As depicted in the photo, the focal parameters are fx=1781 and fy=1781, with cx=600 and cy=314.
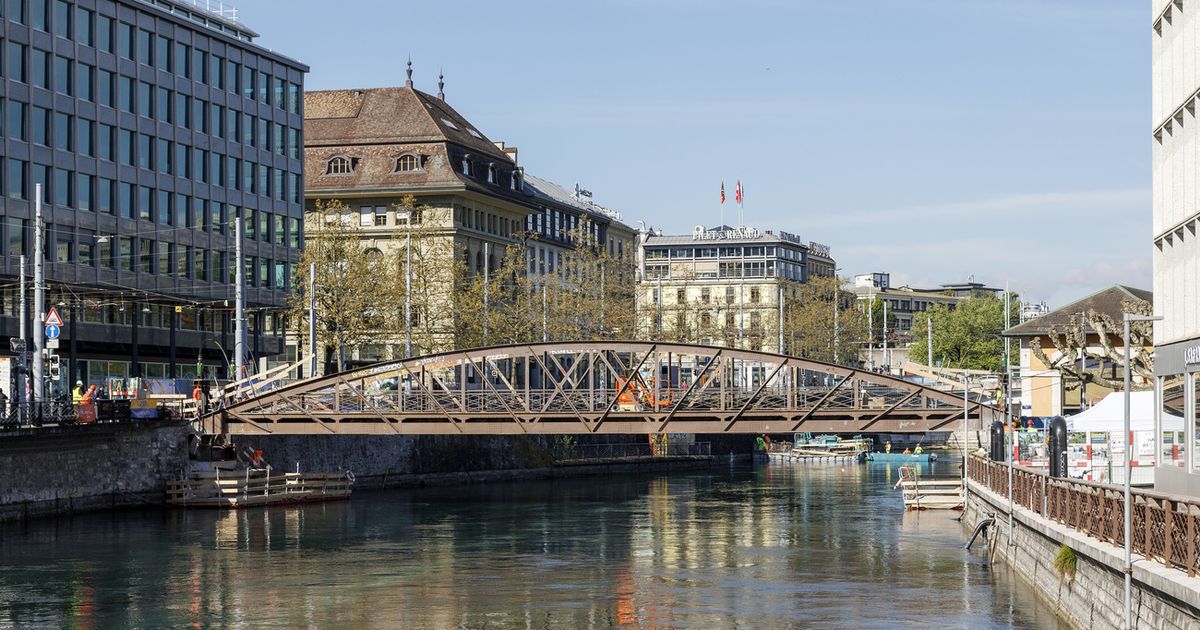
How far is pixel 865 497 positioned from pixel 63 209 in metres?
38.3

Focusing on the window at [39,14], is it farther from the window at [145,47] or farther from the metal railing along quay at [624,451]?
the metal railing along quay at [624,451]

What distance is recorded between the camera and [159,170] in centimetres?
8838

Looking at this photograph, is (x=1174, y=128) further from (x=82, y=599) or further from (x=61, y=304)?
(x=61, y=304)

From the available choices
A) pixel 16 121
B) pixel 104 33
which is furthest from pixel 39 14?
pixel 104 33

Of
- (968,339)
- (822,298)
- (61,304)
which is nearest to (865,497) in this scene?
(61,304)

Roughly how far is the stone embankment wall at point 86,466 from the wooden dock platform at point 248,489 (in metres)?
0.91

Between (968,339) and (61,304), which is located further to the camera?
(968,339)

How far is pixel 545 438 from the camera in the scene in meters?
104

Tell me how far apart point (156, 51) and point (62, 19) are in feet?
25.8

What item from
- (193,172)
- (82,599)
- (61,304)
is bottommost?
(82,599)

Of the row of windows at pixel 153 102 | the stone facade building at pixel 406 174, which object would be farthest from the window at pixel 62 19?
the stone facade building at pixel 406 174

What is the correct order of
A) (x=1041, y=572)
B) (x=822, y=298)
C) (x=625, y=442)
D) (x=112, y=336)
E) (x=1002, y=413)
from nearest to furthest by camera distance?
1. (x=1041, y=572)
2. (x=1002, y=413)
3. (x=112, y=336)
4. (x=625, y=442)
5. (x=822, y=298)

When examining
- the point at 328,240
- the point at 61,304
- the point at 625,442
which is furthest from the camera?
the point at 625,442

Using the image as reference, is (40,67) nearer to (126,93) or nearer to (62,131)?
(62,131)
